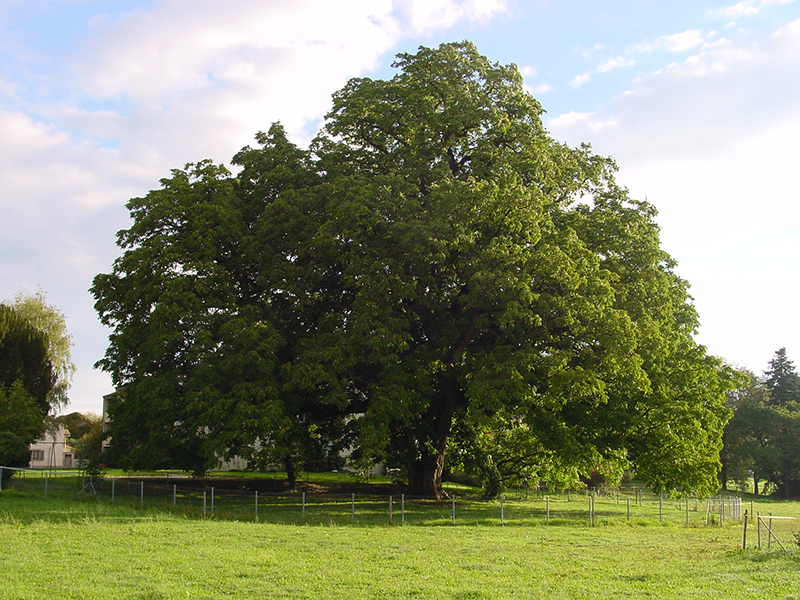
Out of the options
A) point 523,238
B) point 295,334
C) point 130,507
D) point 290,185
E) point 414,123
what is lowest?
point 130,507

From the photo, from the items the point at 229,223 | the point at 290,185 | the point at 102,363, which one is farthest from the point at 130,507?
the point at 290,185

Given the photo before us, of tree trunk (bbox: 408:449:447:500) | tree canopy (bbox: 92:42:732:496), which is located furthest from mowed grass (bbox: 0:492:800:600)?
tree trunk (bbox: 408:449:447:500)

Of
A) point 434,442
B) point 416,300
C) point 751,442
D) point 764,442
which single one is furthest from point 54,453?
point 764,442

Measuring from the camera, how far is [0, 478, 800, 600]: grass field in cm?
1141

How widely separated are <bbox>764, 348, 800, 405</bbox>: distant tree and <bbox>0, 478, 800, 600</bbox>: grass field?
186 feet

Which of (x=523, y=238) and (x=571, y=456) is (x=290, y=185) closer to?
(x=523, y=238)

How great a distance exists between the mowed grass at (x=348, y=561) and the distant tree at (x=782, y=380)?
5730 centimetres

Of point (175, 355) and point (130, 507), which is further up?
point (175, 355)

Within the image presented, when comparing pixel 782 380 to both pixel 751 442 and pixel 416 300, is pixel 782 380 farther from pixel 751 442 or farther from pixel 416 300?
pixel 416 300

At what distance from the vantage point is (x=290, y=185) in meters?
28.6

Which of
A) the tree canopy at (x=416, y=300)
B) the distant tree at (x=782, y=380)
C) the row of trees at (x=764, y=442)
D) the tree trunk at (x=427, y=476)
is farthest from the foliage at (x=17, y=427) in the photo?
the distant tree at (x=782, y=380)

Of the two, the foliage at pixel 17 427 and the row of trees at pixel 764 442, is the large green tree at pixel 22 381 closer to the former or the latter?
the foliage at pixel 17 427

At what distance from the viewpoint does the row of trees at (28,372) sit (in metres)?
34.4

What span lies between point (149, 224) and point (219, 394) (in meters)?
8.71
